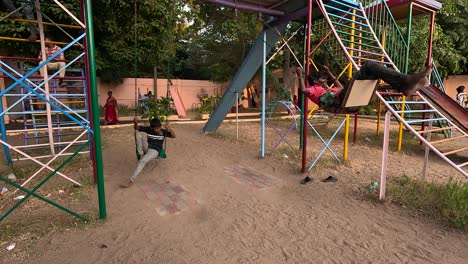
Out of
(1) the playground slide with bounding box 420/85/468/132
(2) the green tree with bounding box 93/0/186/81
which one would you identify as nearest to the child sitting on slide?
(1) the playground slide with bounding box 420/85/468/132

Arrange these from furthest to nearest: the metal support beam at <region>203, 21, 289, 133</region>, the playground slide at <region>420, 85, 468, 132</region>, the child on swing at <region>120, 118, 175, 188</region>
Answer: the metal support beam at <region>203, 21, 289, 133</region> < the child on swing at <region>120, 118, 175, 188</region> < the playground slide at <region>420, 85, 468, 132</region>

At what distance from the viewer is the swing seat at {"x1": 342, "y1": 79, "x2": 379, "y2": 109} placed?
3.43m

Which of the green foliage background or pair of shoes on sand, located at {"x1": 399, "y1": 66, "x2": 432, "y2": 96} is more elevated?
the green foliage background

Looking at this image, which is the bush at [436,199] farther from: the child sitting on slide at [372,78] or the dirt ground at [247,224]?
the child sitting on slide at [372,78]

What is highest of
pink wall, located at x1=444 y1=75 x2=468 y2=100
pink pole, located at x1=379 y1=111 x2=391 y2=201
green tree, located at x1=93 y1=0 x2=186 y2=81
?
green tree, located at x1=93 y1=0 x2=186 y2=81

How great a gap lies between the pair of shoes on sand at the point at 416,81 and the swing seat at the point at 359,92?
440mm

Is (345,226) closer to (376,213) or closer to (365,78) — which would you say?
(376,213)

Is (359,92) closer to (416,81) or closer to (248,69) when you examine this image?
(416,81)

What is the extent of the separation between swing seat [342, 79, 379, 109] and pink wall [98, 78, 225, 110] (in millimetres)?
14946

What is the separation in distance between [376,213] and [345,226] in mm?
580

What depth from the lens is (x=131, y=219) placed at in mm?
3172

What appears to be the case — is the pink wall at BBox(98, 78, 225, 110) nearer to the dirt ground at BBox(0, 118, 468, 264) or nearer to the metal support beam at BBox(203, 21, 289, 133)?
the metal support beam at BBox(203, 21, 289, 133)

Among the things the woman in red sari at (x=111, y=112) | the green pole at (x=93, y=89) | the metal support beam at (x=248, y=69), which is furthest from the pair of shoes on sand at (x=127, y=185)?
the woman in red sari at (x=111, y=112)

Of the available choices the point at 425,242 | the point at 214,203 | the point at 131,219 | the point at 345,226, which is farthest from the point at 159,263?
the point at 425,242
